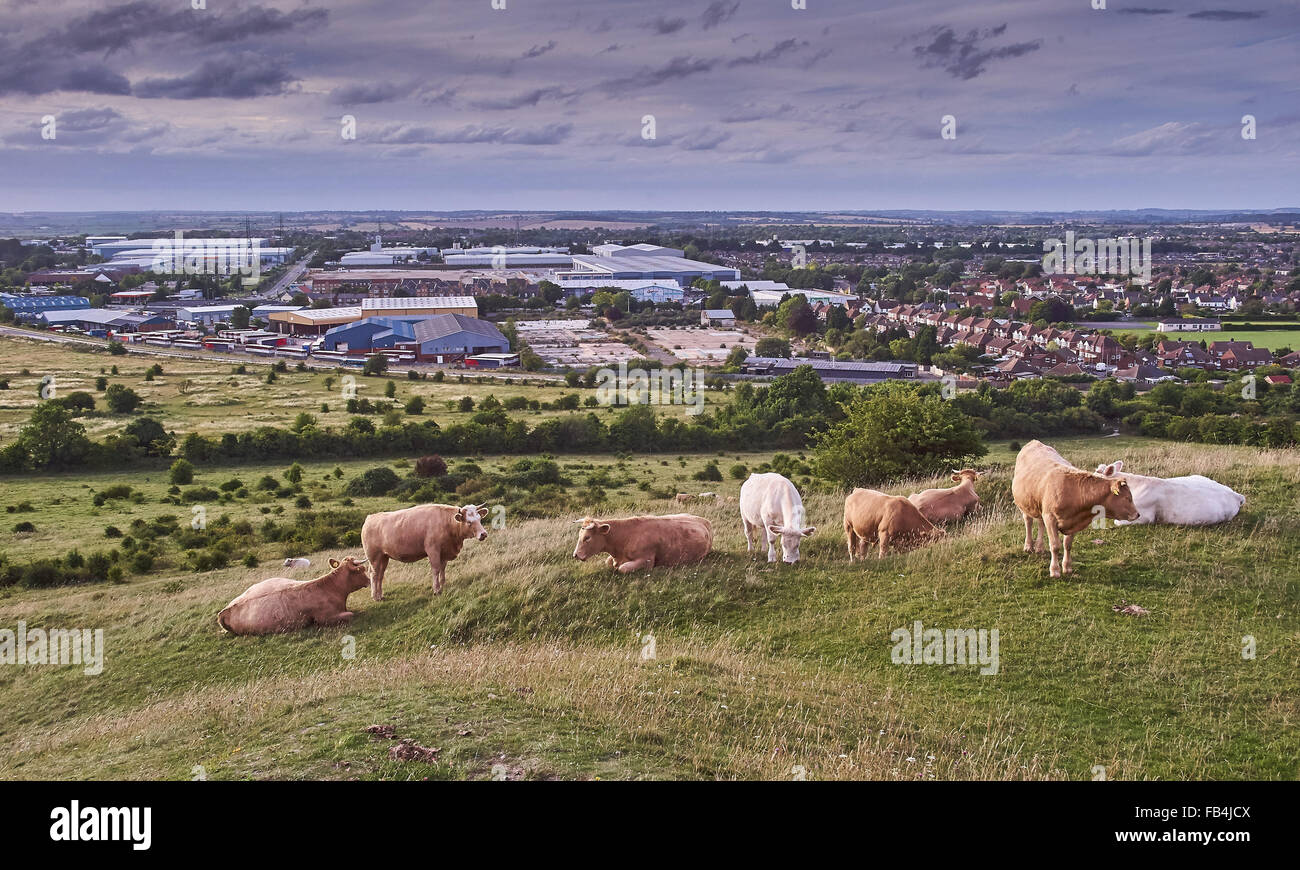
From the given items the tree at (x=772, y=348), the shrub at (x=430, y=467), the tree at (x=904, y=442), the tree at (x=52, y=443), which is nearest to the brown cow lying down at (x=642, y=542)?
the tree at (x=904, y=442)

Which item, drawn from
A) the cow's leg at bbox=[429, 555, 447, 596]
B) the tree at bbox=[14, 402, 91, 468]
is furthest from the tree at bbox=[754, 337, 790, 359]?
the cow's leg at bbox=[429, 555, 447, 596]

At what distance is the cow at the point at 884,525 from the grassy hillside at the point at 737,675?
1.14 feet

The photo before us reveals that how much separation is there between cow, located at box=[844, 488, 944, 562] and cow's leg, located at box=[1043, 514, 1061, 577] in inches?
81.6

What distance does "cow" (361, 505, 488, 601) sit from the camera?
45.5 ft

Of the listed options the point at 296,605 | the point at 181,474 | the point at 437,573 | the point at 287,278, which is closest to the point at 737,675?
the point at 437,573

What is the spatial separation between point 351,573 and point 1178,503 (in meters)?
11.1

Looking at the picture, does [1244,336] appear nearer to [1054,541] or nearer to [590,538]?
[1054,541]

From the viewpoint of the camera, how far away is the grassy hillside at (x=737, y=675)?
25.7 ft

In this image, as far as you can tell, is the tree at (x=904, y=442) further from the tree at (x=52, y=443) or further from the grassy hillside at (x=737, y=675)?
the tree at (x=52, y=443)

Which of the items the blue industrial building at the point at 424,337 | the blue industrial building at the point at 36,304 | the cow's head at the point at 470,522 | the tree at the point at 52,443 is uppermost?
the blue industrial building at the point at 36,304

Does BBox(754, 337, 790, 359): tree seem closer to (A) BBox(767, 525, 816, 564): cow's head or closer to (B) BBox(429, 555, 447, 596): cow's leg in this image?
(A) BBox(767, 525, 816, 564): cow's head

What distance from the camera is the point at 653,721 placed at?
8.35 metres

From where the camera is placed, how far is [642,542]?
13672 millimetres
